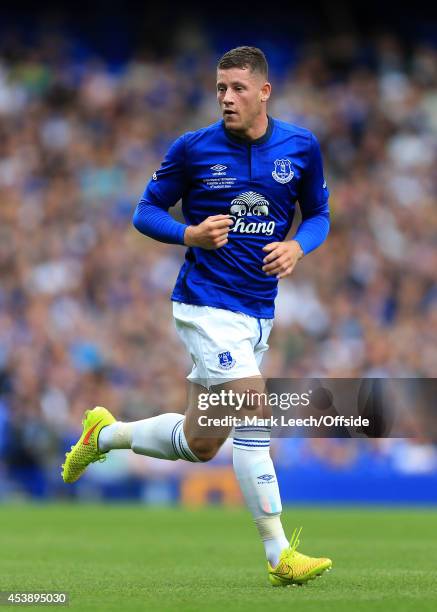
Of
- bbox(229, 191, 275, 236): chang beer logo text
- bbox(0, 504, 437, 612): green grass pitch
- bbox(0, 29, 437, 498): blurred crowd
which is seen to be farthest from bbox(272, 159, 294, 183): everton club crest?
bbox(0, 29, 437, 498): blurred crowd

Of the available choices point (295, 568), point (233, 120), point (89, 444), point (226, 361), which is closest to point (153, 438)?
point (89, 444)

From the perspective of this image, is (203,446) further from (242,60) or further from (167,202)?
(242,60)

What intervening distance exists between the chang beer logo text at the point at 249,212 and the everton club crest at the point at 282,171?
13cm

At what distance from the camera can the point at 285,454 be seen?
563 inches

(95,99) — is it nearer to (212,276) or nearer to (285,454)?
(285,454)

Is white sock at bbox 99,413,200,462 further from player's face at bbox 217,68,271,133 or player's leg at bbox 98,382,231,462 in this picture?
player's face at bbox 217,68,271,133

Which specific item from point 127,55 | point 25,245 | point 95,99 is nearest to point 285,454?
point 25,245

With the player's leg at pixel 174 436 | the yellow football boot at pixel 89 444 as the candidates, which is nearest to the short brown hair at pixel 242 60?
the player's leg at pixel 174 436

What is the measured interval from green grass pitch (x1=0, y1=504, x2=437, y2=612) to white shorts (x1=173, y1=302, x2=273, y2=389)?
3.17 ft

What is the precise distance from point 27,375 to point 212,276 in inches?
358

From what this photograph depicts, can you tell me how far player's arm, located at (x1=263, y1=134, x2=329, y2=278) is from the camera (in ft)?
19.5

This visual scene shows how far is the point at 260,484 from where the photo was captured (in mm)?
5875

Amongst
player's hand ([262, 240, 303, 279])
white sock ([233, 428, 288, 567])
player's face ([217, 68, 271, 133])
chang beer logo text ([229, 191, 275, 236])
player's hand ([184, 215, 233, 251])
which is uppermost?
player's face ([217, 68, 271, 133])

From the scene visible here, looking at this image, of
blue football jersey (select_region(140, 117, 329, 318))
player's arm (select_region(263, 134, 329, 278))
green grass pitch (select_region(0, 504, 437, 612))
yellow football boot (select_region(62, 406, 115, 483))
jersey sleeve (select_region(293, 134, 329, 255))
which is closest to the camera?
green grass pitch (select_region(0, 504, 437, 612))
